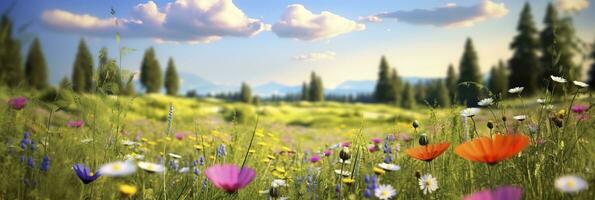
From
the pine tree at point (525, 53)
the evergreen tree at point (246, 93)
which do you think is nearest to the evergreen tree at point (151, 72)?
the evergreen tree at point (246, 93)

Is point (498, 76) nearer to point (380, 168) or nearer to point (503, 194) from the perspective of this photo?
point (380, 168)

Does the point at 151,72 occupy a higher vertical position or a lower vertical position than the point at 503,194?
higher

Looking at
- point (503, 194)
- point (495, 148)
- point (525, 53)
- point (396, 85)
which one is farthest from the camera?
point (396, 85)

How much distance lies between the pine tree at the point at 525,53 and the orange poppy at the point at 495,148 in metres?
35.2

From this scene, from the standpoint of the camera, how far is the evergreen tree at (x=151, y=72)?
47.7 metres

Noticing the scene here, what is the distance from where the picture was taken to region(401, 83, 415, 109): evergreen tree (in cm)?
5341

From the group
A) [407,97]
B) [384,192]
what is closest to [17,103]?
[384,192]

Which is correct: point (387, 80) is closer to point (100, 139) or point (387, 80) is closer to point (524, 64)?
point (524, 64)

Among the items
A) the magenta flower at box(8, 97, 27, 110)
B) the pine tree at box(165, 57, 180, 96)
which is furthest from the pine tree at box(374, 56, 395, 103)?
the magenta flower at box(8, 97, 27, 110)

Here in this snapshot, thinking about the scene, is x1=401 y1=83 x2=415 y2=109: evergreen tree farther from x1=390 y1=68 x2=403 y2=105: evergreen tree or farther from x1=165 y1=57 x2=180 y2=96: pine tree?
x1=165 y1=57 x2=180 y2=96: pine tree

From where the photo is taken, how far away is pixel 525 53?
3491cm

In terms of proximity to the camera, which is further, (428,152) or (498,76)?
(498,76)

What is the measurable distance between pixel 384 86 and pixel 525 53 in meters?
19.8

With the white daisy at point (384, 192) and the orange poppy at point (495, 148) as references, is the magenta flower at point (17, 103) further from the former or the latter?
the orange poppy at point (495, 148)
